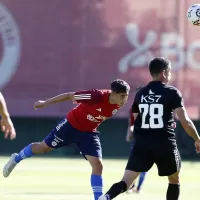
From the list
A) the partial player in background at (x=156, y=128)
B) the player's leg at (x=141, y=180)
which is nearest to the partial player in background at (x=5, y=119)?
the partial player in background at (x=156, y=128)

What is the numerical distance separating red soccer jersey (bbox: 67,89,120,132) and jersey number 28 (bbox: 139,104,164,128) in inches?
52.8

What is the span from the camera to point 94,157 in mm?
11109

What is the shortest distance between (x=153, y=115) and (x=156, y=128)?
6.5 inches

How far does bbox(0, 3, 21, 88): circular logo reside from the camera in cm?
2447

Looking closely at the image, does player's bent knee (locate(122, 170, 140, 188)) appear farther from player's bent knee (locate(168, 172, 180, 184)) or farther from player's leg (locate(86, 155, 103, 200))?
player's leg (locate(86, 155, 103, 200))

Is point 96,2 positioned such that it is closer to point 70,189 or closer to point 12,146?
point 12,146

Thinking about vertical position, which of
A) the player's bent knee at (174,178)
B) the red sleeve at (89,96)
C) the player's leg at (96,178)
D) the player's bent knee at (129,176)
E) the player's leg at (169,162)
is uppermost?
the red sleeve at (89,96)

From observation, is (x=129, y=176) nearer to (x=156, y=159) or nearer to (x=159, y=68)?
(x=156, y=159)

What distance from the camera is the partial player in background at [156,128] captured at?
373 inches

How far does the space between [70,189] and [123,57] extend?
1056cm

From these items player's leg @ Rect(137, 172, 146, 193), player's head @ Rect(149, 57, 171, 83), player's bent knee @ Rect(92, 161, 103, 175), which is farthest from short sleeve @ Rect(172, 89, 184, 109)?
player's leg @ Rect(137, 172, 146, 193)

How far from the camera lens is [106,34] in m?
24.1

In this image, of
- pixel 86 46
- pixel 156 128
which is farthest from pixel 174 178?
pixel 86 46

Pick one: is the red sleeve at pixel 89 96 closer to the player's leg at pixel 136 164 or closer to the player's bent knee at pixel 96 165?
the player's bent knee at pixel 96 165
